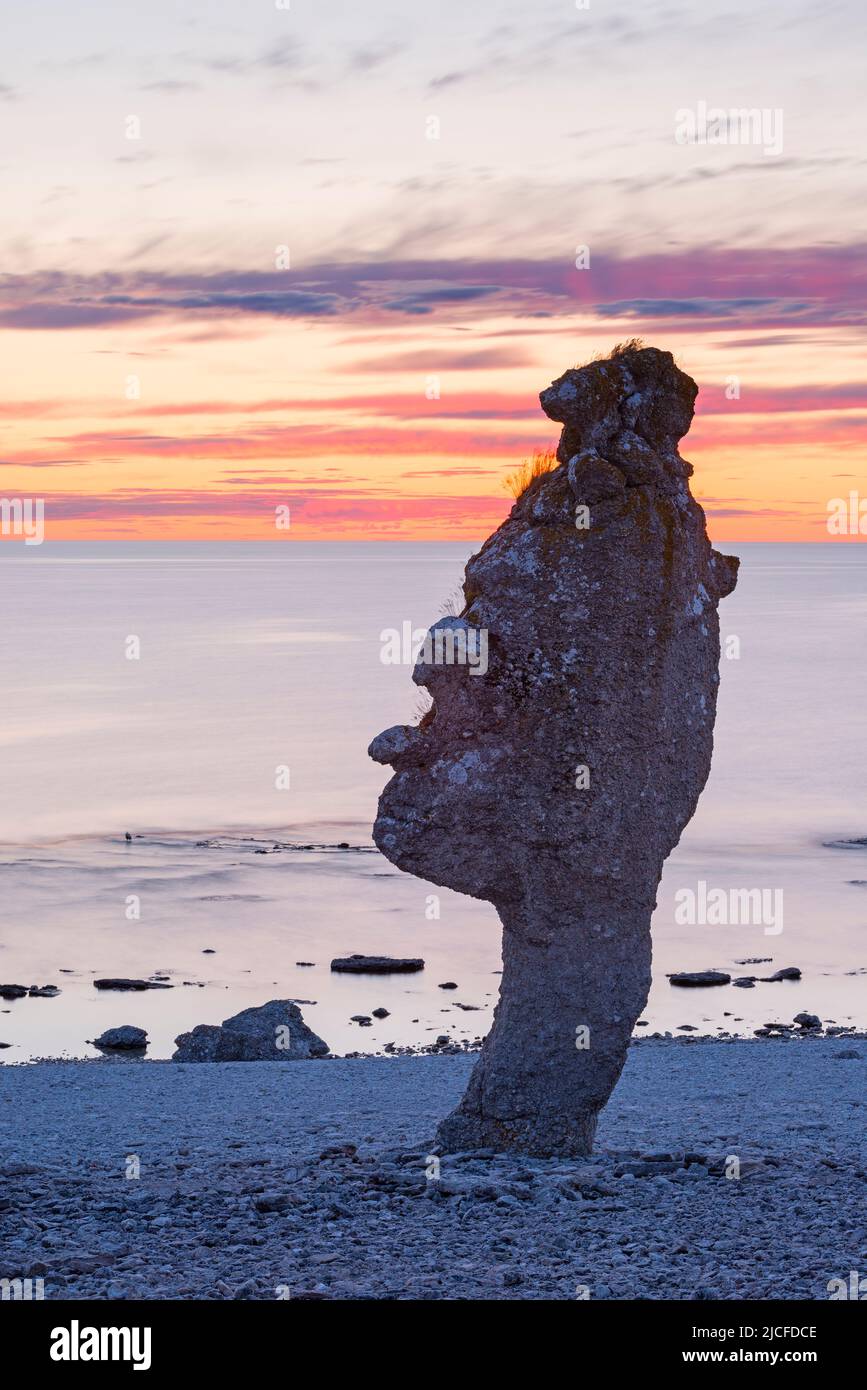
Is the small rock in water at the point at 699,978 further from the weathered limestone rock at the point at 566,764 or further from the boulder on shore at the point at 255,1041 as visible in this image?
the weathered limestone rock at the point at 566,764

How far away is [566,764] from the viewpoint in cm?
1270

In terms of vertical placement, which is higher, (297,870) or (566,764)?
(566,764)

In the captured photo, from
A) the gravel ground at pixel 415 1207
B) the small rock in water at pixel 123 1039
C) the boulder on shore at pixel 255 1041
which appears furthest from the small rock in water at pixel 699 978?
the gravel ground at pixel 415 1207

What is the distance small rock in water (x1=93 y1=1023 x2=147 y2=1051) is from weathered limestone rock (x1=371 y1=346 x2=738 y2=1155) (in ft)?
47.0

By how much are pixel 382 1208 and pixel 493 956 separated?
22.6m

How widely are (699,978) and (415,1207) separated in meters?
21.1

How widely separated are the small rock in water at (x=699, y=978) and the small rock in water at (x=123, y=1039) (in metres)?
10.9

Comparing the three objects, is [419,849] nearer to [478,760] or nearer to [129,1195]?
[478,760]

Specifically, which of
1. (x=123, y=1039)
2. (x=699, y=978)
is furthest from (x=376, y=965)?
(x=123, y=1039)

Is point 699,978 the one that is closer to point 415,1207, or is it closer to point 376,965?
point 376,965

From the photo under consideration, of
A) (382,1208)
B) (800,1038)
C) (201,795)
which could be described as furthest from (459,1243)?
(201,795)

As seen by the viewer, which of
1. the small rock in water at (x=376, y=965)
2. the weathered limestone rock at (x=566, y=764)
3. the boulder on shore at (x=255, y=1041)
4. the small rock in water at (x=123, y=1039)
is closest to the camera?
the weathered limestone rock at (x=566, y=764)

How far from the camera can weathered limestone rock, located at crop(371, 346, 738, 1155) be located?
1272cm

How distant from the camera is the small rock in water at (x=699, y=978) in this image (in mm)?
31500
